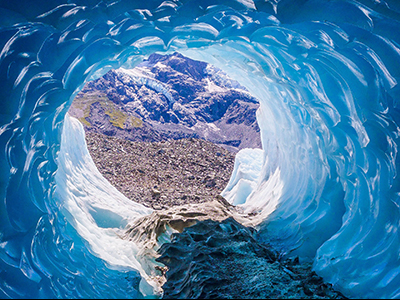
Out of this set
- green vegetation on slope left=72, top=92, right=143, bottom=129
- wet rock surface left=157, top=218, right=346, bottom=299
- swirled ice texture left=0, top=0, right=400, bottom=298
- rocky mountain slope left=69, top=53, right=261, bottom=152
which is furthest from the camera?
rocky mountain slope left=69, top=53, right=261, bottom=152

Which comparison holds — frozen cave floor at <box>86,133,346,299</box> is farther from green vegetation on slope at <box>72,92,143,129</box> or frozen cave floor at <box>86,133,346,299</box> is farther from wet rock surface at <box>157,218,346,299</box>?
green vegetation on slope at <box>72,92,143,129</box>

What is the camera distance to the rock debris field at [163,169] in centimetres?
1494

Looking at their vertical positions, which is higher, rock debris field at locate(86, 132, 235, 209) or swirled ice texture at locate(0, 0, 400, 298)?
swirled ice texture at locate(0, 0, 400, 298)

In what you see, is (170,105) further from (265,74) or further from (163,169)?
(265,74)

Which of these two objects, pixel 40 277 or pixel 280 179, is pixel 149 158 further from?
pixel 40 277

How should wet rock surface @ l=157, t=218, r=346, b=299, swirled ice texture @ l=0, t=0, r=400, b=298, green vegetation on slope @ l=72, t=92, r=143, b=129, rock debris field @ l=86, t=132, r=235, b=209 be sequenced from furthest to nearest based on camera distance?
green vegetation on slope @ l=72, t=92, r=143, b=129
rock debris field @ l=86, t=132, r=235, b=209
wet rock surface @ l=157, t=218, r=346, b=299
swirled ice texture @ l=0, t=0, r=400, b=298

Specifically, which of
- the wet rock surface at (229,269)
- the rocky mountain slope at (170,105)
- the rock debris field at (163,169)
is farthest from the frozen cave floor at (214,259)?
the rocky mountain slope at (170,105)

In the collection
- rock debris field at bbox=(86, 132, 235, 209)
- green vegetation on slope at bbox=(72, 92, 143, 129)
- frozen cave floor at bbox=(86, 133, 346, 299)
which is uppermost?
frozen cave floor at bbox=(86, 133, 346, 299)

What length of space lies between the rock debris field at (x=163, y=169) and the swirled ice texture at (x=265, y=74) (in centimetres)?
797

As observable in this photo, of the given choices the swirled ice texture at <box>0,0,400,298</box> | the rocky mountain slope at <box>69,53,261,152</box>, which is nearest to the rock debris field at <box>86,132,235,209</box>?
the swirled ice texture at <box>0,0,400,298</box>

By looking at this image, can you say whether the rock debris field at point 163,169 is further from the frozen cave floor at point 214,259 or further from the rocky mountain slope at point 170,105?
the rocky mountain slope at point 170,105

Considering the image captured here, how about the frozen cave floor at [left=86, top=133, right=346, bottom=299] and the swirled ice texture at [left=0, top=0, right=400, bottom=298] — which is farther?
the frozen cave floor at [left=86, top=133, right=346, bottom=299]

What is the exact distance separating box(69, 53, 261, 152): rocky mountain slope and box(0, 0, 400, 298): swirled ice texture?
1206 inches

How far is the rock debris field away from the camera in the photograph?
14.9 meters
